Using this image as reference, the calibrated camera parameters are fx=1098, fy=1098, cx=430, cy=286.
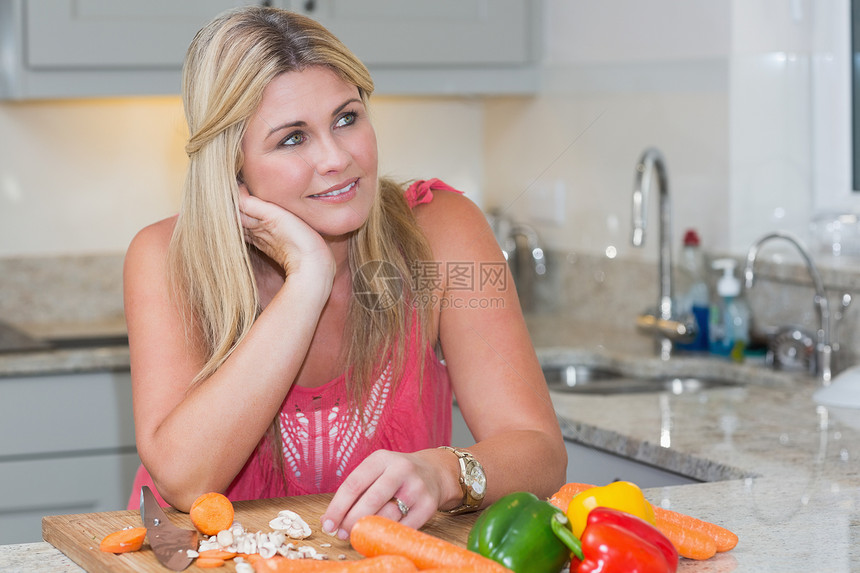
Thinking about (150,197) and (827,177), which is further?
(150,197)

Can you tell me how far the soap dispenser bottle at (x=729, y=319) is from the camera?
211 cm

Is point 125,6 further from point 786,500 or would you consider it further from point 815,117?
point 786,500

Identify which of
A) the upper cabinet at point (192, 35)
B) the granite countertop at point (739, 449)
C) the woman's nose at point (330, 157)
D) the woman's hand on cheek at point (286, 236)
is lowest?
the granite countertop at point (739, 449)

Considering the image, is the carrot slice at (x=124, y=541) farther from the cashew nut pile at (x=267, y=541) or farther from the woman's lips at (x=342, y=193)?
the woman's lips at (x=342, y=193)

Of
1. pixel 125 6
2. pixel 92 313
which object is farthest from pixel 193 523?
pixel 92 313

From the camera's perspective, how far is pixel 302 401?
1411 millimetres

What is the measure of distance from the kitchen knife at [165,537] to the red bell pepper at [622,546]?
1.10ft

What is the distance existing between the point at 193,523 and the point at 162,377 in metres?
0.27

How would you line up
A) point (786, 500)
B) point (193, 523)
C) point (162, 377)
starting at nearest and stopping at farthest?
point (193, 523) → point (786, 500) → point (162, 377)

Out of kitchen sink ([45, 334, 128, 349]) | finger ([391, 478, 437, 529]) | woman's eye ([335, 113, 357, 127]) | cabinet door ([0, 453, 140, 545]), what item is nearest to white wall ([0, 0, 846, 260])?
kitchen sink ([45, 334, 128, 349])

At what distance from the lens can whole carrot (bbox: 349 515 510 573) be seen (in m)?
0.84

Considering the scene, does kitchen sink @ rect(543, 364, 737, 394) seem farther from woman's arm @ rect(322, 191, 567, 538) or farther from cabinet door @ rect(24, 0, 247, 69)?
cabinet door @ rect(24, 0, 247, 69)

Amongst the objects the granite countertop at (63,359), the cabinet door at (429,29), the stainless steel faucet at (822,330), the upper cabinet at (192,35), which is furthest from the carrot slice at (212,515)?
the cabinet door at (429,29)

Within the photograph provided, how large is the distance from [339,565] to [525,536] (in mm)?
150
